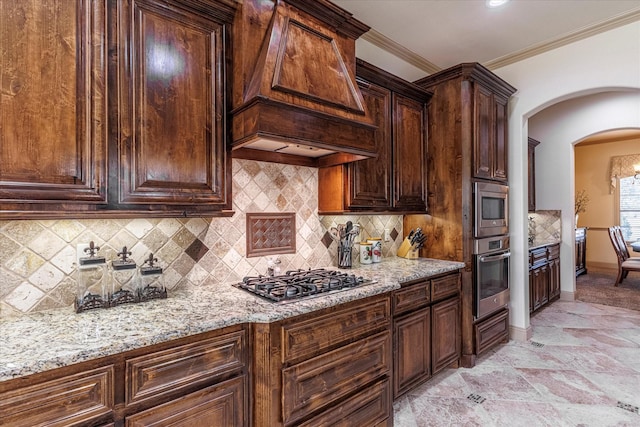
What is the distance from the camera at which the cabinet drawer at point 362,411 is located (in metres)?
1.76

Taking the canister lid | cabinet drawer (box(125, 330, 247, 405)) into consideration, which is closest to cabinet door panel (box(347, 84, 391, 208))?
cabinet drawer (box(125, 330, 247, 405))

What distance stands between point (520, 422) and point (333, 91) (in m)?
2.52

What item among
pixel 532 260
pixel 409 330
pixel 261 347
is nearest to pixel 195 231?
pixel 261 347

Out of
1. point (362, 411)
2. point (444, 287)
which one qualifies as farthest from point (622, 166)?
point (362, 411)

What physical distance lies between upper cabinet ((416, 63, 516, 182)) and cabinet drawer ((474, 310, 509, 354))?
1395mm

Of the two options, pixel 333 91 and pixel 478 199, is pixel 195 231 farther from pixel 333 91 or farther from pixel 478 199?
pixel 478 199

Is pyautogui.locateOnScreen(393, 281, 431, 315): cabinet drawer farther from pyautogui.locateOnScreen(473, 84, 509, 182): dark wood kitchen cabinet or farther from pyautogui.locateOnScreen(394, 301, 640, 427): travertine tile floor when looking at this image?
pyautogui.locateOnScreen(473, 84, 509, 182): dark wood kitchen cabinet

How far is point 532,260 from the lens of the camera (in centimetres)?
421

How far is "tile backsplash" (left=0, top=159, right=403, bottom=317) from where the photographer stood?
1.51 m

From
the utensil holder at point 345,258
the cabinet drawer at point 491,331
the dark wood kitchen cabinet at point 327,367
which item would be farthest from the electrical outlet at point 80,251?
the cabinet drawer at point 491,331

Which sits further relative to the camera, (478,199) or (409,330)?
(478,199)

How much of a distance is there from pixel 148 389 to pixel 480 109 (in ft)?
10.7

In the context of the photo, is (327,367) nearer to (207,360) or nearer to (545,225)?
(207,360)

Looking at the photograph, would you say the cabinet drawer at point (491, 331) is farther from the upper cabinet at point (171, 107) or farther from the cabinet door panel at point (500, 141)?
the upper cabinet at point (171, 107)
